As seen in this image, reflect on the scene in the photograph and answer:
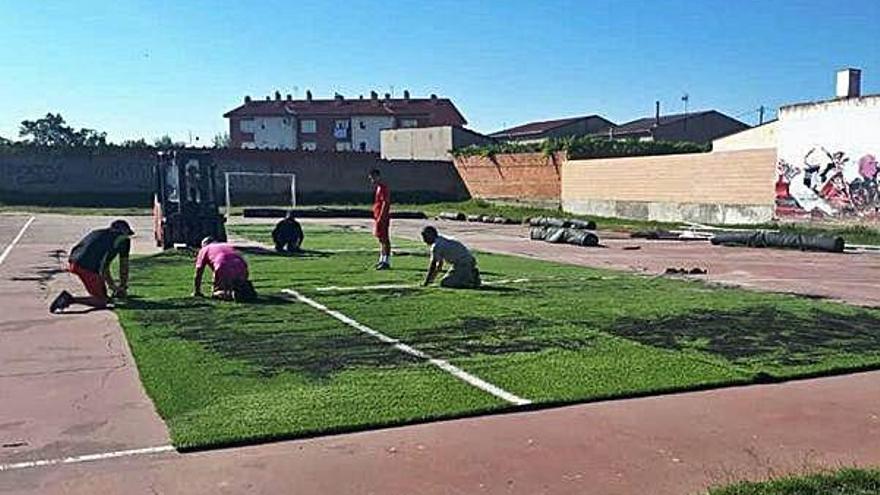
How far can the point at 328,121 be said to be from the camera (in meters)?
92.9

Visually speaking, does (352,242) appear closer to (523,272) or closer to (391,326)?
(523,272)

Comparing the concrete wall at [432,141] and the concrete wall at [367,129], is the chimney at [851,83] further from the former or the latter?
the concrete wall at [367,129]

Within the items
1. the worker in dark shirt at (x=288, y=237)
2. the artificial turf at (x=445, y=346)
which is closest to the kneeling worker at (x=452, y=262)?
the artificial turf at (x=445, y=346)

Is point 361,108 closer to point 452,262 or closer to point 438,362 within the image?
point 452,262

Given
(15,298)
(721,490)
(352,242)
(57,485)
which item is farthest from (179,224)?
(721,490)

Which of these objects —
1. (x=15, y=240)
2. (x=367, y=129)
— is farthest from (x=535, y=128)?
(x=15, y=240)

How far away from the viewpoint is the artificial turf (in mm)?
6543

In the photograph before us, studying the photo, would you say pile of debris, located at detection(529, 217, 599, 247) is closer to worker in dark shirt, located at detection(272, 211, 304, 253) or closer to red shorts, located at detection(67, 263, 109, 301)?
worker in dark shirt, located at detection(272, 211, 304, 253)

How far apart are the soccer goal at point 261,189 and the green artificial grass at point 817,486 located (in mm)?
44078

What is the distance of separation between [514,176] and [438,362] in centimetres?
3870

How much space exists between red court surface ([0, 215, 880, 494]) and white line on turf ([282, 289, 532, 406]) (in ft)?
1.52

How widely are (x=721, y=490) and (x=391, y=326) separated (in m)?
5.64

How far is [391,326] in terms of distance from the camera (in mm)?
9922

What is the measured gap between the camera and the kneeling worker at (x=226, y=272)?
11.8 meters
